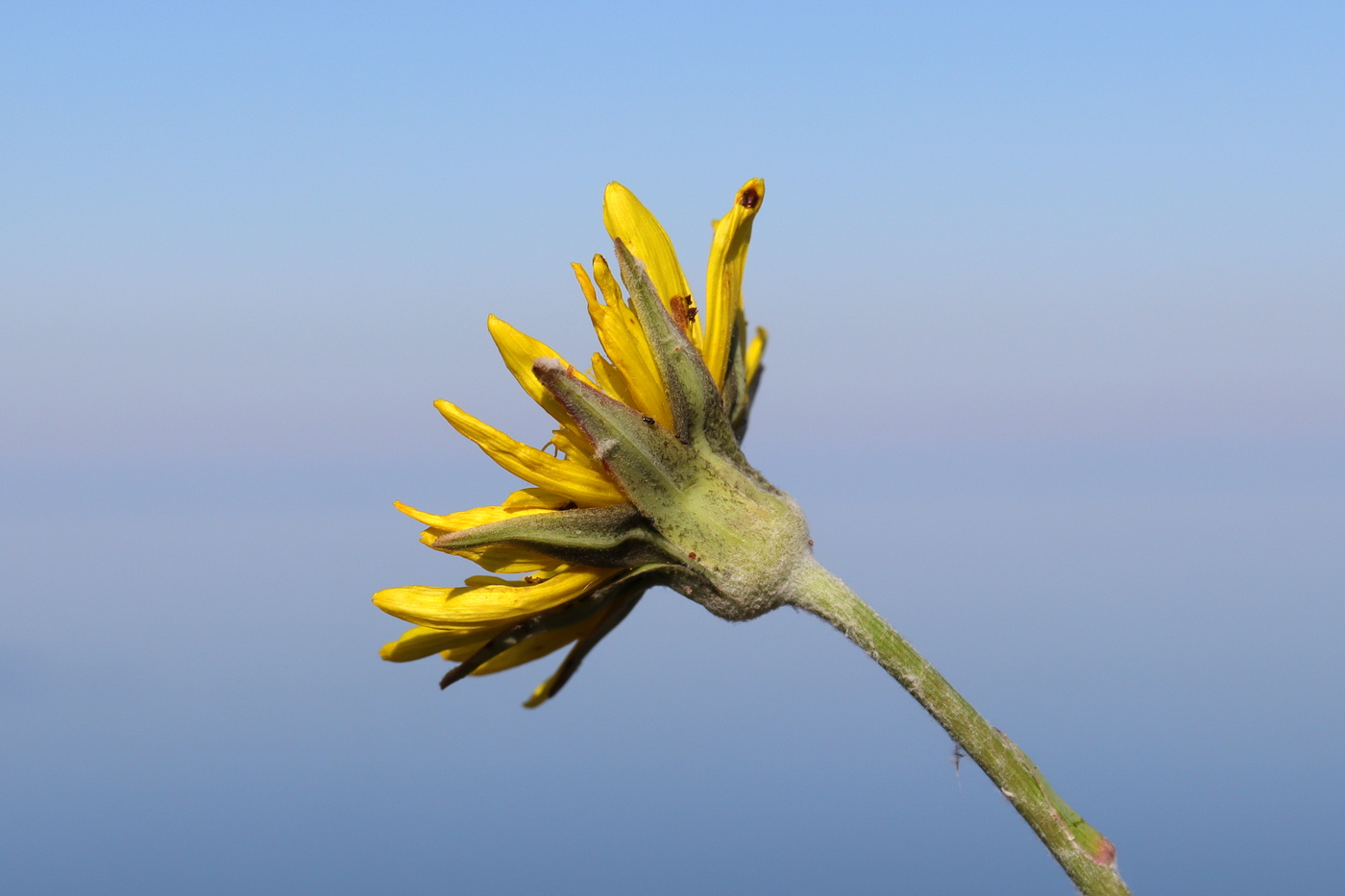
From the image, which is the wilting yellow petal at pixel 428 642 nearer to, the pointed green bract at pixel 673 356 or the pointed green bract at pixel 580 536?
the pointed green bract at pixel 580 536

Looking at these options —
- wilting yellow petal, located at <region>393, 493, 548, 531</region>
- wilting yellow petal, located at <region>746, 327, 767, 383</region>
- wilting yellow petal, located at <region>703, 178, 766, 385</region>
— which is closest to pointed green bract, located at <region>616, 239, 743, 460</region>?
wilting yellow petal, located at <region>703, 178, 766, 385</region>

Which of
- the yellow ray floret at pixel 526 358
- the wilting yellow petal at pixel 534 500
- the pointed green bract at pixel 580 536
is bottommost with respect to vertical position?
the pointed green bract at pixel 580 536

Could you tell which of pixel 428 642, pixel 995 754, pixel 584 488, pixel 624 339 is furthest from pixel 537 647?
pixel 995 754

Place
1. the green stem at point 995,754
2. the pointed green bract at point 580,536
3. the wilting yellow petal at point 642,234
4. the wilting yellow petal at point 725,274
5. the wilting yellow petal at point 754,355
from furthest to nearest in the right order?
the wilting yellow petal at point 754,355 → the wilting yellow petal at point 725,274 → the wilting yellow petal at point 642,234 → the pointed green bract at point 580,536 → the green stem at point 995,754

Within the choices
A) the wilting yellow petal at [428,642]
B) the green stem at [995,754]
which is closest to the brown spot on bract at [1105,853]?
the green stem at [995,754]

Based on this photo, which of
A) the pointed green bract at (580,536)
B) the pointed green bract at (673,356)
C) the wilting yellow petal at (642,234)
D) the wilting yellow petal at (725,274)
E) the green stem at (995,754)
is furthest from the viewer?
the wilting yellow petal at (725,274)

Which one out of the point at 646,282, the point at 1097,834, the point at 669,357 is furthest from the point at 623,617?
the point at 1097,834

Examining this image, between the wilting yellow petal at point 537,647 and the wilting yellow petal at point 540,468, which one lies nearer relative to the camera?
the wilting yellow petal at point 540,468

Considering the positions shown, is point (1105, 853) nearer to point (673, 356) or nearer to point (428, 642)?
point (673, 356)
